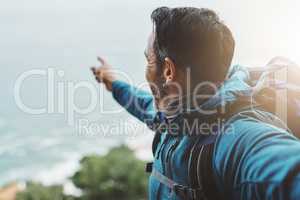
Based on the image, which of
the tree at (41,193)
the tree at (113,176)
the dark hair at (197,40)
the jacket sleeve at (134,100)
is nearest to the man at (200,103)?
the dark hair at (197,40)

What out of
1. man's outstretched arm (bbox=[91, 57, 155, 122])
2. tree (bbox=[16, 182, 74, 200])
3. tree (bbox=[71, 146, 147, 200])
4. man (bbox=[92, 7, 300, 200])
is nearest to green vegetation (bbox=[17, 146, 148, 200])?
tree (bbox=[71, 146, 147, 200])

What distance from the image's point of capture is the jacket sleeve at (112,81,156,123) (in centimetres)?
76

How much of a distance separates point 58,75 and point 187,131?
1.34 metres

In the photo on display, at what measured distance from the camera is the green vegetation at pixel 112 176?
9.35 ft

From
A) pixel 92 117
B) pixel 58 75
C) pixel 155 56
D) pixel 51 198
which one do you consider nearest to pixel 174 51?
pixel 155 56

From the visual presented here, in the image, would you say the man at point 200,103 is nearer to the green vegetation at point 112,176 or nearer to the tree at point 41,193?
the tree at point 41,193

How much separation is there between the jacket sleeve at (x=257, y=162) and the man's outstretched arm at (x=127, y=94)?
35cm

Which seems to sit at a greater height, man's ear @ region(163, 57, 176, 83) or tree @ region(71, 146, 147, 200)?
man's ear @ region(163, 57, 176, 83)

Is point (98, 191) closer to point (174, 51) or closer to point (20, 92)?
point (20, 92)

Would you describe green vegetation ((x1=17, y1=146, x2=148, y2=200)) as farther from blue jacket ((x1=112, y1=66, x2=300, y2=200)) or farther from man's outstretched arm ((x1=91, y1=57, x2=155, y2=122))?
blue jacket ((x1=112, y1=66, x2=300, y2=200))

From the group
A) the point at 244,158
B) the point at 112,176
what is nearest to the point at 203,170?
the point at 244,158

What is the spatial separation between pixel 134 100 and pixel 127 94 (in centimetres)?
4

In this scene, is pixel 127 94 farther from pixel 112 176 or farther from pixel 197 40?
pixel 112 176

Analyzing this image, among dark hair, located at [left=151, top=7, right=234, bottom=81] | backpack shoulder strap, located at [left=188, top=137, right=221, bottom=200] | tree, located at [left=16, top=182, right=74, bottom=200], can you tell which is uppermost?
dark hair, located at [left=151, top=7, right=234, bottom=81]
